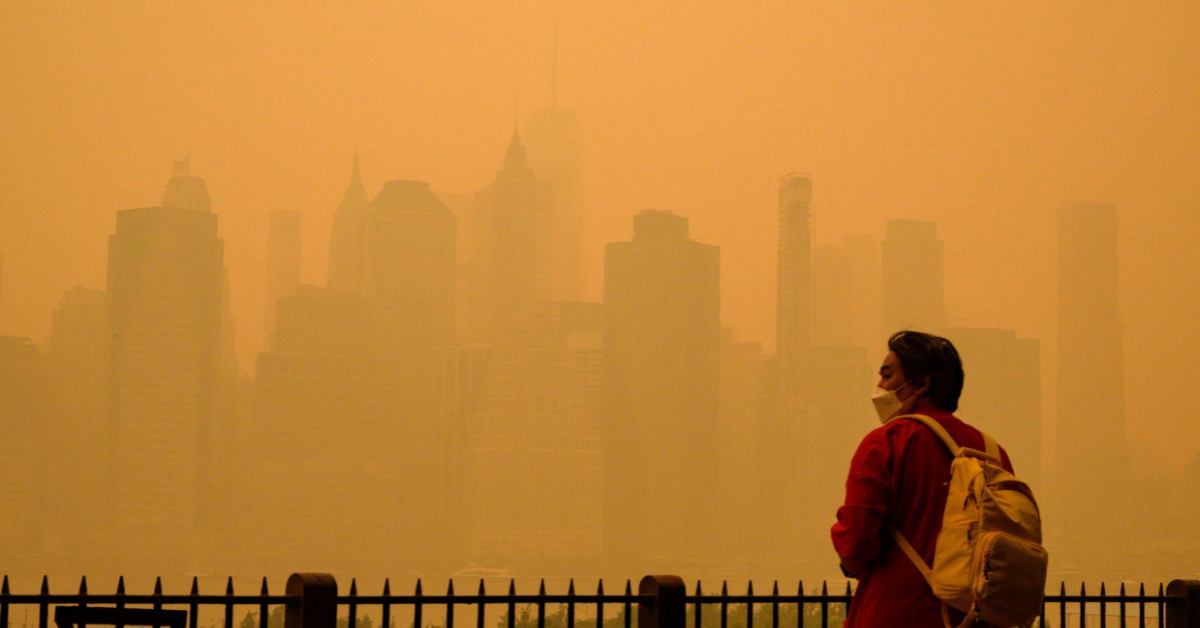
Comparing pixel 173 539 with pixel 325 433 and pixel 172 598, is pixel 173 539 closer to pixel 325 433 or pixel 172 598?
pixel 325 433

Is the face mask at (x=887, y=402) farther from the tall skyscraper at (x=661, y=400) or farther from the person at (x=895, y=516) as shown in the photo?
the tall skyscraper at (x=661, y=400)

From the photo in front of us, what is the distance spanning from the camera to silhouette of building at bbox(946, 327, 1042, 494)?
84562 mm

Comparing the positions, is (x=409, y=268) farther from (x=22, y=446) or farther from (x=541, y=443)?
(x=22, y=446)

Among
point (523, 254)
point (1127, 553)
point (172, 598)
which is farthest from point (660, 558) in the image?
point (172, 598)

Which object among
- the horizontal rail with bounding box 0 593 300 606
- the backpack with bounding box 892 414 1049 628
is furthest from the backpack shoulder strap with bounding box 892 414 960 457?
the horizontal rail with bounding box 0 593 300 606

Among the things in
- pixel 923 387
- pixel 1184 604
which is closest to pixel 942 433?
pixel 923 387

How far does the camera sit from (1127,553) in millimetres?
83625

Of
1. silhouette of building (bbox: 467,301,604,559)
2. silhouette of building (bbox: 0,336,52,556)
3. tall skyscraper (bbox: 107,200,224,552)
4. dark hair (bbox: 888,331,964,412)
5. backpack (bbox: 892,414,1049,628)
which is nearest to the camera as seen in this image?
backpack (bbox: 892,414,1049,628)

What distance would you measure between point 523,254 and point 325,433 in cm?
1869

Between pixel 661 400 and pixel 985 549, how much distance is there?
85.9m

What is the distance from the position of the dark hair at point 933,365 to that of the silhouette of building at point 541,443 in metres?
84.6

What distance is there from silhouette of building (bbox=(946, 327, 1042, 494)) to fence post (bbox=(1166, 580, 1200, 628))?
80.4m

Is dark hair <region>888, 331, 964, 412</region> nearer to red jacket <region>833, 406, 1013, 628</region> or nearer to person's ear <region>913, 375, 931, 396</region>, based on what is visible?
person's ear <region>913, 375, 931, 396</region>

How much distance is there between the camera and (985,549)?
2586mm
